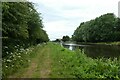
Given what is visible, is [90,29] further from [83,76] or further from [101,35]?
[83,76]

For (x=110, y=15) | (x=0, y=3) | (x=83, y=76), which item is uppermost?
(x=110, y=15)

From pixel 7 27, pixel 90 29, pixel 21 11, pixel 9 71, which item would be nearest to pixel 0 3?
pixel 7 27

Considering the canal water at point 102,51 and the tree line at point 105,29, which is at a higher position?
the tree line at point 105,29

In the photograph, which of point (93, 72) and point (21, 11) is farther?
point (21, 11)

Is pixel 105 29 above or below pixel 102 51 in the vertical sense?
above

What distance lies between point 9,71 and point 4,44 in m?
2.64

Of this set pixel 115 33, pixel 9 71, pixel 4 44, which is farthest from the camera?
pixel 115 33

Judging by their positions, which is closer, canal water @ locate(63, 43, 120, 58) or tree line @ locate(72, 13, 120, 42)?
canal water @ locate(63, 43, 120, 58)

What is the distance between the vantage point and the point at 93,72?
14258 millimetres

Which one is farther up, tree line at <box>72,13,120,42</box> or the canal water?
tree line at <box>72,13,120,42</box>

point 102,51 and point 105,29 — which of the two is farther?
point 105,29

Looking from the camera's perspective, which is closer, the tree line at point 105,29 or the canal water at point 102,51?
the canal water at point 102,51

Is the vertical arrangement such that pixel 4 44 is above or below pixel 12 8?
below

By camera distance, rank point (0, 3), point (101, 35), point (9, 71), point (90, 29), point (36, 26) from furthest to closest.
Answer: point (90, 29)
point (101, 35)
point (36, 26)
point (9, 71)
point (0, 3)
